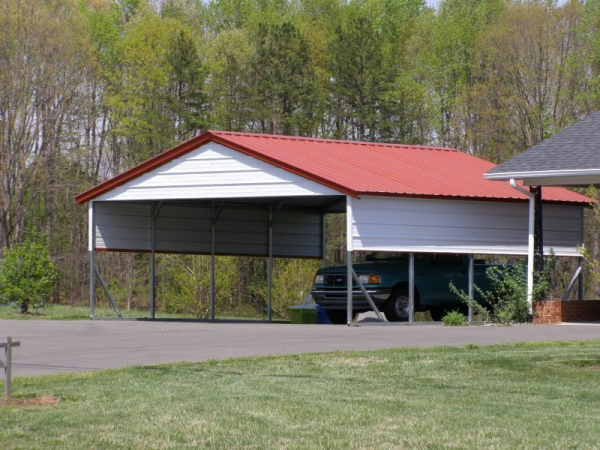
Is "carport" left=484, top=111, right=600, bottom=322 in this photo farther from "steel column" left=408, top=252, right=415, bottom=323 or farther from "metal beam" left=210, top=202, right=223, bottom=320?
"metal beam" left=210, top=202, right=223, bottom=320

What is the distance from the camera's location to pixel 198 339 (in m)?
18.8

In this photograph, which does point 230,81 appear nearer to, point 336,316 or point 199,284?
point 199,284

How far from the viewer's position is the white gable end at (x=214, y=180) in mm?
24812

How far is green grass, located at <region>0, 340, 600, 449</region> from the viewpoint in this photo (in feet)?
29.1

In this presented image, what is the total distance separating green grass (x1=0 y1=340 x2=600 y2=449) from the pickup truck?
923 cm

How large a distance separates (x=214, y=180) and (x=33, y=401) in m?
15.2

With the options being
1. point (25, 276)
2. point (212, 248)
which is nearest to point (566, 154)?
point (212, 248)

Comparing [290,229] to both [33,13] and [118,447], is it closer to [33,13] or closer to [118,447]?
[33,13]

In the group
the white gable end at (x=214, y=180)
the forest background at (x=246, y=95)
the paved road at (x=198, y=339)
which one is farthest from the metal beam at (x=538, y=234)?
the forest background at (x=246, y=95)

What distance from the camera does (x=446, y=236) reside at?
24.8 meters

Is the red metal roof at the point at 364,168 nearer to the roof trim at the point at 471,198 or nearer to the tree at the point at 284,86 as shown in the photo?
the roof trim at the point at 471,198

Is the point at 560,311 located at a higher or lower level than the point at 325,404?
higher

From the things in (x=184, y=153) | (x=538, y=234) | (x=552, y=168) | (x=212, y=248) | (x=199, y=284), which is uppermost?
(x=184, y=153)

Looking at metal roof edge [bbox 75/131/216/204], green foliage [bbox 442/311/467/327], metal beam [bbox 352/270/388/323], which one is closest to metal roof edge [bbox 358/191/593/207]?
metal beam [bbox 352/270/388/323]
